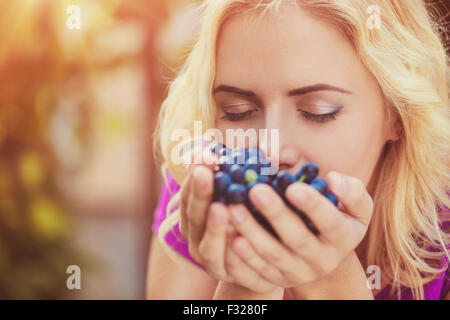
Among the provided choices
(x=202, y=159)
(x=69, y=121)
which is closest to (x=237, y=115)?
(x=202, y=159)

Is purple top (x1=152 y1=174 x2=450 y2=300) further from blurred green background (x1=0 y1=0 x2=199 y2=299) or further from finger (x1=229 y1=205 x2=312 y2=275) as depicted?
finger (x1=229 y1=205 x2=312 y2=275)

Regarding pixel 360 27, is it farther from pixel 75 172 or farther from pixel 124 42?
pixel 75 172

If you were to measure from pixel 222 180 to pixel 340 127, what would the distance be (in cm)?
27

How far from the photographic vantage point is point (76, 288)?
1011 millimetres

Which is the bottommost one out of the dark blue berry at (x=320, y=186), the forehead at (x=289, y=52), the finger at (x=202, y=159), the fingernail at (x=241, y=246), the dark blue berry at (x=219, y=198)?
the fingernail at (x=241, y=246)

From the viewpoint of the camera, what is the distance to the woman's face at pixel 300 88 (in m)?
0.65

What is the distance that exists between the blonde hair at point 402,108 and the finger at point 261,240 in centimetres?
32

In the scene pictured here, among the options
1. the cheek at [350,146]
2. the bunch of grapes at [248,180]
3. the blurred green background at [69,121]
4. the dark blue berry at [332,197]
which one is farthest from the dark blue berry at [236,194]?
the blurred green background at [69,121]

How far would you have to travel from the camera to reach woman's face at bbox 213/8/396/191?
65 cm

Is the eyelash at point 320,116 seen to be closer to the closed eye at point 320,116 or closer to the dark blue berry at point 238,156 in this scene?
the closed eye at point 320,116

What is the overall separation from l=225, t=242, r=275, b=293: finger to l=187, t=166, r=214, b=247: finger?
0.05m

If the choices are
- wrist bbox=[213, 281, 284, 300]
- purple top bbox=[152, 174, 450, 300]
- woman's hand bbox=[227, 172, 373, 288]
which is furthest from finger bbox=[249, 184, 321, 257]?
purple top bbox=[152, 174, 450, 300]

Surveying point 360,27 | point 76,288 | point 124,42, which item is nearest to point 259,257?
point 360,27

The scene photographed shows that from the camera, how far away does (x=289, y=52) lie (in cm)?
65
